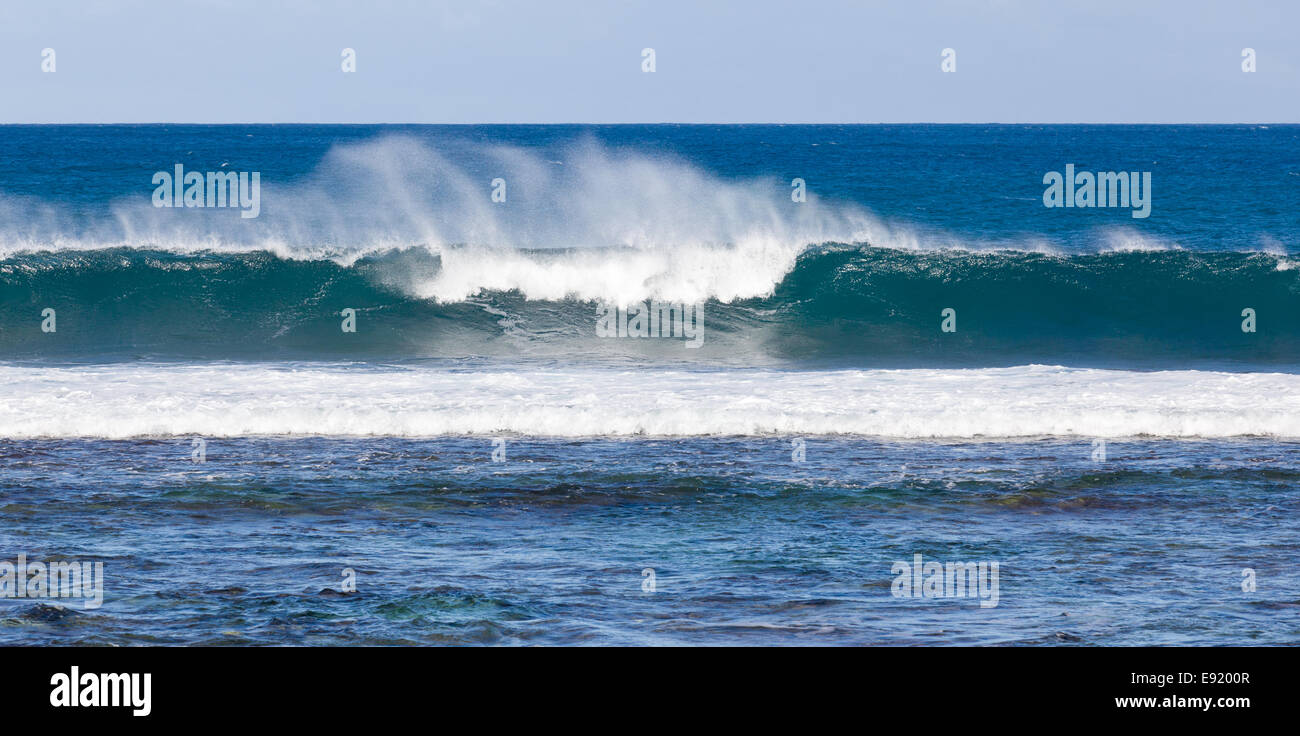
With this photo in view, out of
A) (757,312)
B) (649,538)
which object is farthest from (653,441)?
(757,312)

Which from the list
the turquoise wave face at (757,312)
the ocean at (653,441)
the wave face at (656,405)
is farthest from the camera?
the turquoise wave face at (757,312)

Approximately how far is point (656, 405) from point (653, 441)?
1.14m

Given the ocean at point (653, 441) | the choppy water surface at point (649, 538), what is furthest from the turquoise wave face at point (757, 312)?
the choppy water surface at point (649, 538)

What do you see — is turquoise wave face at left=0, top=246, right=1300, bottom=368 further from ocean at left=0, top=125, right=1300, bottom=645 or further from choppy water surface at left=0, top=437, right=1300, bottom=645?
choppy water surface at left=0, top=437, right=1300, bottom=645

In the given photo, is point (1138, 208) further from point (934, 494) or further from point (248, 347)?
point (934, 494)

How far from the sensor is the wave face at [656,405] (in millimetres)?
12312

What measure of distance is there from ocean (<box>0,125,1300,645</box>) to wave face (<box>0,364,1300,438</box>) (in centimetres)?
6

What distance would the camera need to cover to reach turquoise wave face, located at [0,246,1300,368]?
1992 centimetres

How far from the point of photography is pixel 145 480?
10008 mm

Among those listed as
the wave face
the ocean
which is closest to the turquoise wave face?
the ocean

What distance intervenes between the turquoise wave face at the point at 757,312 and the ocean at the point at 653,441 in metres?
0.09

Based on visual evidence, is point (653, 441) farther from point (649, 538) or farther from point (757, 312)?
point (757, 312)

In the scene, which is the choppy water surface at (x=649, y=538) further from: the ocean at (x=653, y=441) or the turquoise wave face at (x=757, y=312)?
the turquoise wave face at (x=757, y=312)

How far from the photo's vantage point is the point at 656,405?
12977 mm
